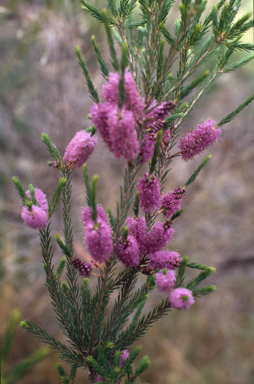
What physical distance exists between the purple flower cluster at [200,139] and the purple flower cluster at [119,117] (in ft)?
1.02

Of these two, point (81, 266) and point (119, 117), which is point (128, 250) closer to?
point (81, 266)

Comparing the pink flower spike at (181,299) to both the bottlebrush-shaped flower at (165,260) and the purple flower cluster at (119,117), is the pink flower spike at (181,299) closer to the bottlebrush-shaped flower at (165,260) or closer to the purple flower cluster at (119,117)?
the bottlebrush-shaped flower at (165,260)

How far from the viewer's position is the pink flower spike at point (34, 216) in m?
0.98

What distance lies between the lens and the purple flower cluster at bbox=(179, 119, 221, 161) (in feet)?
3.69

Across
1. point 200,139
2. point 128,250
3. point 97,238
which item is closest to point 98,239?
point 97,238

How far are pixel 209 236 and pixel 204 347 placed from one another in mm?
2115

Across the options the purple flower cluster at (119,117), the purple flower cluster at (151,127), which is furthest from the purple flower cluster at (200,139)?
the purple flower cluster at (119,117)

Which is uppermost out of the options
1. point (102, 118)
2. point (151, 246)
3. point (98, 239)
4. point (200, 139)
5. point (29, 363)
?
point (200, 139)

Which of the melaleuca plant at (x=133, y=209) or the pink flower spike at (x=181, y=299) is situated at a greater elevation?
the melaleuca plant at (x=133, y=209)

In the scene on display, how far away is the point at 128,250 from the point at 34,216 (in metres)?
0.39

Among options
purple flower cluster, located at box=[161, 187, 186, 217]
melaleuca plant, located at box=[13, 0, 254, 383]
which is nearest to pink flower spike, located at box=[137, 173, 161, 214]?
melaleuca plant, located at box=[13, 0, 254, 383]

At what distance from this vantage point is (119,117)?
0.81m

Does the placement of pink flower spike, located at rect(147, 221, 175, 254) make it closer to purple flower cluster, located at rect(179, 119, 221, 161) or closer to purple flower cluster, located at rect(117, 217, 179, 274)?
purple flower cluster, located at rect(117, 217, 179, 274)

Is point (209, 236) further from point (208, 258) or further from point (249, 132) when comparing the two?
point (249, 132)
